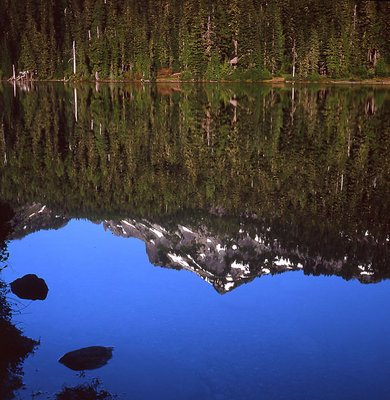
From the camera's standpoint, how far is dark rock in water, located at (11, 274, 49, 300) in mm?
12398

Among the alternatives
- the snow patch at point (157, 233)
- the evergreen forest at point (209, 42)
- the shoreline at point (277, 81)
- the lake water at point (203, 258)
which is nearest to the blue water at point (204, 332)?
the lake water at point (203, 258)

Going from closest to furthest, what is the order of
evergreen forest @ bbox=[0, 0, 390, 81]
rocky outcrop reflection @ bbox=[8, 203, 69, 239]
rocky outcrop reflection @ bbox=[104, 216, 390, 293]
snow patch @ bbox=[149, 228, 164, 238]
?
rocky outcrop reflection @ bbox=[104, 216, 390, 293]
rocky outcrop reflection @ bbox=[8, 203, 69, 239]
snow patch @ bbox=[149, 228, 164, 238]
evergreen forest @ bbox=[0, 0, 390, 81]

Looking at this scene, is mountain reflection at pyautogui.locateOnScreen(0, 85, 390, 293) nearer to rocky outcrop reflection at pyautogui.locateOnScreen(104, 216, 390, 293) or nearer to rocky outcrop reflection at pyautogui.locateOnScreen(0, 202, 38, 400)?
rocky outcrop reflection at pyautogui.locateOnScreen(104, 216, 390, 293)

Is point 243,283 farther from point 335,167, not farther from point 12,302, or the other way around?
point 335,167

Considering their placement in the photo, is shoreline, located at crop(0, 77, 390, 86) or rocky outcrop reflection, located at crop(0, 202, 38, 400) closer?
rocky outcrop reflection, located at crop(0, 202, 38, 400)

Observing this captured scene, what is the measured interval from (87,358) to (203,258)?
1285 centimetres

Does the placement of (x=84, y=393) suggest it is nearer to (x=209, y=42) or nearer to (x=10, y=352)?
(x=10, y=352)

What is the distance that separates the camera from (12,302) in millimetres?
11891

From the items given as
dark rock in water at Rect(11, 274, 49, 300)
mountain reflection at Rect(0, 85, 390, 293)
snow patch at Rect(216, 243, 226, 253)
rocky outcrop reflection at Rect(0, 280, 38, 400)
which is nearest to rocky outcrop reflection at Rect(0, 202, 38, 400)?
rocky outcrop reflection at Rect(0, 280, 38, 400)

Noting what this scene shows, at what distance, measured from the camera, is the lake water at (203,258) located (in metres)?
9.51

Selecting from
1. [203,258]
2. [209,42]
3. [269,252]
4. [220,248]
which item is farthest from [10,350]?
[209,42]

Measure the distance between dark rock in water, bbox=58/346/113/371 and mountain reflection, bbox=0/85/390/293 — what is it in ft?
14.1

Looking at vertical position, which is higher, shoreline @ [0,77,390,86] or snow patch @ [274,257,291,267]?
snow patch @ [274,257,291,267]

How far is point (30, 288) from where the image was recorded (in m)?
12.7
